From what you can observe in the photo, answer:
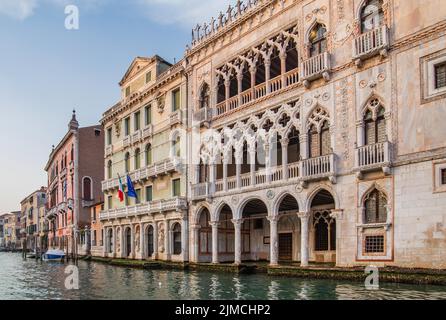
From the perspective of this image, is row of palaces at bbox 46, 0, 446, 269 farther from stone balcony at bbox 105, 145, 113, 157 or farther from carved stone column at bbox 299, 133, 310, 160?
stone balcony at bbox 105, 145, 113, 157

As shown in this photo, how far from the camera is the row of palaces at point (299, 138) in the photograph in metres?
17.0

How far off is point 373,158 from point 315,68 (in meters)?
4.74

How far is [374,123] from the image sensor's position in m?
18.7

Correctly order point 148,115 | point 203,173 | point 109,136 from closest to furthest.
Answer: point 203,173 < point 148,115 < point 109,136

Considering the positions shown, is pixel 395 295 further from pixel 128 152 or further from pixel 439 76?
pixel 128 152

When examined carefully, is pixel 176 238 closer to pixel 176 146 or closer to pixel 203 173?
pixel 203 173

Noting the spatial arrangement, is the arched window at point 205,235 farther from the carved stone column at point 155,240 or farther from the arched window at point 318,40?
the arched window at point 318,40

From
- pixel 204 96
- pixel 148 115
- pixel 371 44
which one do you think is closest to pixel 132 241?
pixel 148 115

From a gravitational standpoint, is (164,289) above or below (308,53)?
below

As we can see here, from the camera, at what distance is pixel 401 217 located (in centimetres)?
1723

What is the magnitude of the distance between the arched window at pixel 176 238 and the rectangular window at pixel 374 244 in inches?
572

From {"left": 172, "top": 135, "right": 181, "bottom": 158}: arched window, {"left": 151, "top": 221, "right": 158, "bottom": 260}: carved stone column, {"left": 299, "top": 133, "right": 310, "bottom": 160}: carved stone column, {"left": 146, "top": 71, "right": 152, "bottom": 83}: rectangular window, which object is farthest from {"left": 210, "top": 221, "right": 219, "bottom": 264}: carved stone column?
{"left": 146, "top": 71, "right": 152, "bottom": 83}: rectangular window

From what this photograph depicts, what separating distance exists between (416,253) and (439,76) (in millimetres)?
5779
